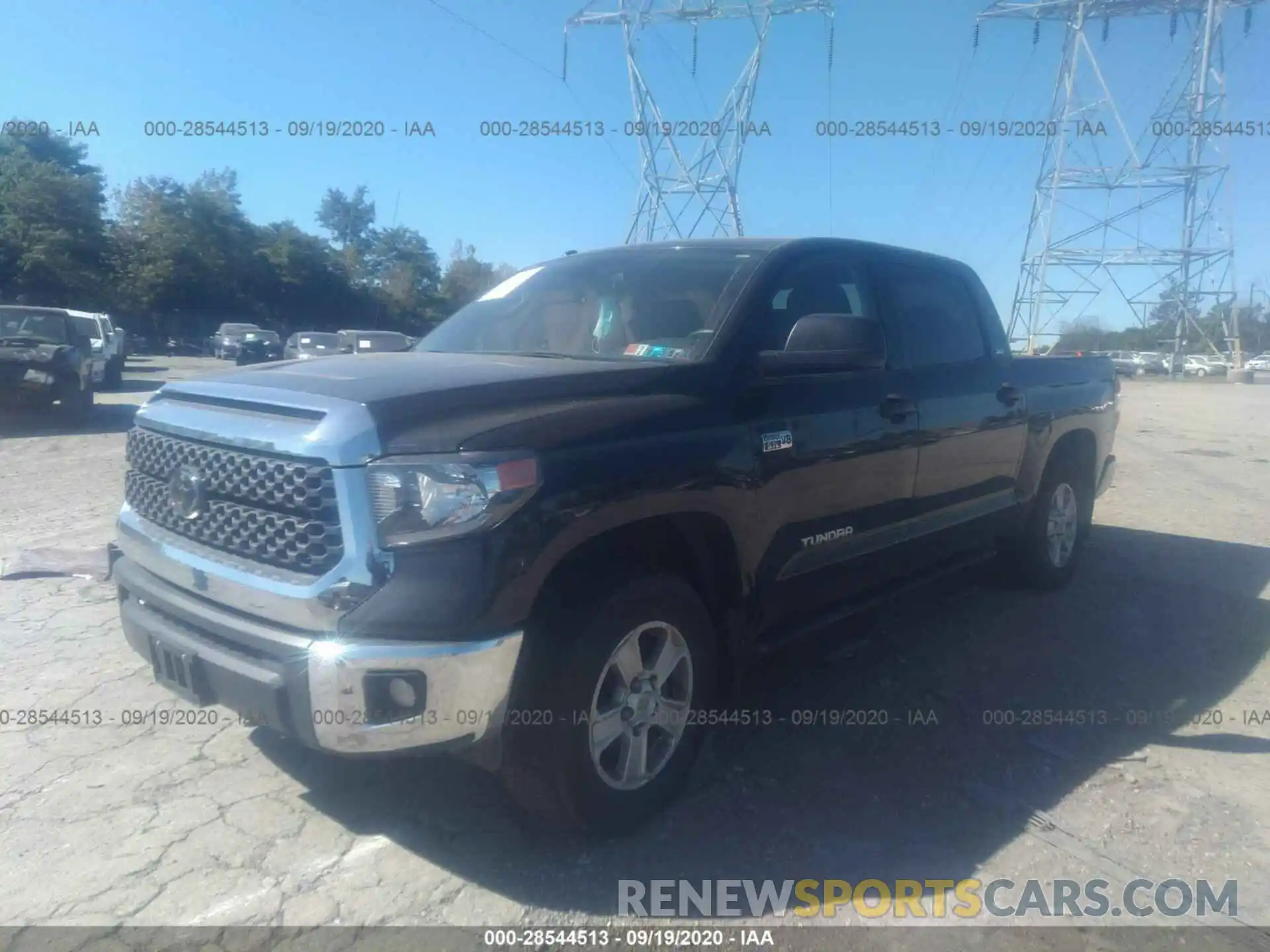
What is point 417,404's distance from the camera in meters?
2.69

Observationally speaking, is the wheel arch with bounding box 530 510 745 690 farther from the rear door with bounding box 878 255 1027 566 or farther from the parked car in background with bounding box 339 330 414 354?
the parked car in background with bounding box 339 330 414 354

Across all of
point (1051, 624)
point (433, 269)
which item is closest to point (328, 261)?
point (433, 269)

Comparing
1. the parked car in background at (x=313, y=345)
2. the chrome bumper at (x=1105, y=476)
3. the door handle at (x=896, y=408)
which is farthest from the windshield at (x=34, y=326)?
the chrome bumper at (x=1105, y=476)

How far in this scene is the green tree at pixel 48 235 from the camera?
3853 cm

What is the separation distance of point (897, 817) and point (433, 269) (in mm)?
69623

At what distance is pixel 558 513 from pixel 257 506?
36.5 inches

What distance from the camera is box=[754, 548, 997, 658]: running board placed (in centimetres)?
353

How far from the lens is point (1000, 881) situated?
2861 millimetres

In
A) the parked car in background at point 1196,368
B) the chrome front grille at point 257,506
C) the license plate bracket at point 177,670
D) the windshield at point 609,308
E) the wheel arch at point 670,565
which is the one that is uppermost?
the windshield at point 609,308

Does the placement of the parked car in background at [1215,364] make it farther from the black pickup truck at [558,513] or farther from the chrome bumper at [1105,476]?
the black pickup truck at [558,513]

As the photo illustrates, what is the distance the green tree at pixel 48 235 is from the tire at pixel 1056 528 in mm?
42849

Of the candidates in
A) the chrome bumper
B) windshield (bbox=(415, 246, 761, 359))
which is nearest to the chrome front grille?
windshield (bbox=(415, 246, 761, 359))

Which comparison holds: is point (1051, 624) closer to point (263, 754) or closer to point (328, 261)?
point (263, 754)

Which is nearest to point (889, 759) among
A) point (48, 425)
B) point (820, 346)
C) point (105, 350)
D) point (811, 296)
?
point (820, 346)
